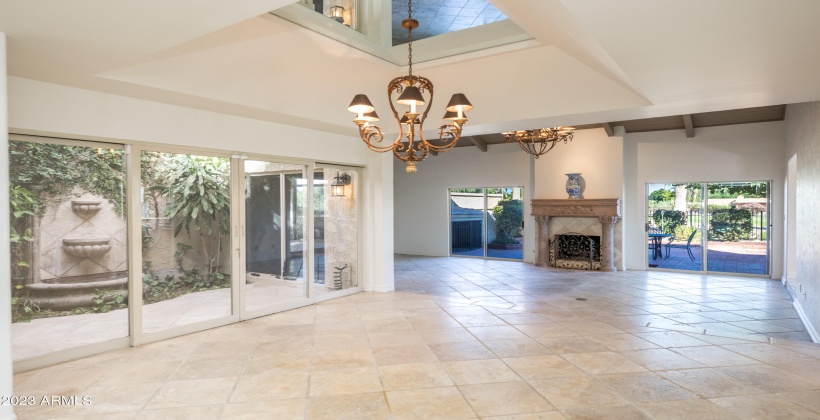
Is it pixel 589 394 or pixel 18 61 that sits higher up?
pixel 18 61

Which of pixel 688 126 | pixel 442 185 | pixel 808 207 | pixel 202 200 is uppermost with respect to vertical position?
pixel 688 126

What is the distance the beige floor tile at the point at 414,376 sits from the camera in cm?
336

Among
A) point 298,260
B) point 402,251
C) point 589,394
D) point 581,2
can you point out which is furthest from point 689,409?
point 402,251

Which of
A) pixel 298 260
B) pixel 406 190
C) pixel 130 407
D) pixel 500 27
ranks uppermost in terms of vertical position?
pixel 500 27

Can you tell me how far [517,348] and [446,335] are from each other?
77 centimetres

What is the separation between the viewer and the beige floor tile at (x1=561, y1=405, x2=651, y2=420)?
9.25ft

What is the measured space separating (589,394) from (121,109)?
458 cm

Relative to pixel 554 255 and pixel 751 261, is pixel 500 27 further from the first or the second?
pixel 751 261

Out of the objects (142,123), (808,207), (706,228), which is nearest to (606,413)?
(808,207)

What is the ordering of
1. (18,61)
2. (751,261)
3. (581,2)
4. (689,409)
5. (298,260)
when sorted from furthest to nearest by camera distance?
(751,261), (298,260), (18,61), (689,409), (581,2)

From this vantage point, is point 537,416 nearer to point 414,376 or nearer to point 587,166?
point 414,376

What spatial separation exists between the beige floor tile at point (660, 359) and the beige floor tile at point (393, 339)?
6.26 feet

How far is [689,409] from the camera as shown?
2.92 m

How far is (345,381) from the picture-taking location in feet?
11.3
